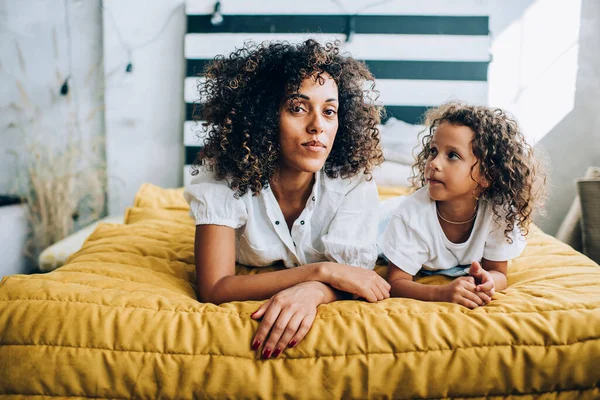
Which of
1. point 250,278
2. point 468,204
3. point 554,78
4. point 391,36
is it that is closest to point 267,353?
point 250,278

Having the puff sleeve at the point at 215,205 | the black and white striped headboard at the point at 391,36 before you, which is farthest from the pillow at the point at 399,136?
the puff sleeve at the point at 215,205

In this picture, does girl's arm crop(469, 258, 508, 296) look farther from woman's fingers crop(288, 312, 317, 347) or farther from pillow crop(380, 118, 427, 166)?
pillow crop(380, 118, 427, 166)

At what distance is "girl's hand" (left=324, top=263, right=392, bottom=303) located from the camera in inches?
39.5

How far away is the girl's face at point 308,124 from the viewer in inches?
44.5

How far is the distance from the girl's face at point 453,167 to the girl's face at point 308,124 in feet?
0.94

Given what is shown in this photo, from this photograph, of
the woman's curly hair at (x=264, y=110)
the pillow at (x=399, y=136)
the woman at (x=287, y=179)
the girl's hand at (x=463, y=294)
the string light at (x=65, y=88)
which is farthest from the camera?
the string light at (x=65, y=88)

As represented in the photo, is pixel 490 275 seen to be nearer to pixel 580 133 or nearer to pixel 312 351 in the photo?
pixel 312 351

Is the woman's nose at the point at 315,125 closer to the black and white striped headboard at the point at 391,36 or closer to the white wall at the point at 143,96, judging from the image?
the black and white striped headboard at the point at 391,36

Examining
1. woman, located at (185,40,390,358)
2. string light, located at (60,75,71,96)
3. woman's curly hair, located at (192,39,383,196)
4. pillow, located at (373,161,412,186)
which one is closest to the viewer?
woman, located at (185,40,390,358)

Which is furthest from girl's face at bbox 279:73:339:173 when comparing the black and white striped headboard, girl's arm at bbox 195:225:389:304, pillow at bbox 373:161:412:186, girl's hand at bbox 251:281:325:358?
the black and white striped headboard

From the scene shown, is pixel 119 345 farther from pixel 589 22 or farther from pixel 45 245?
pixel 589 22

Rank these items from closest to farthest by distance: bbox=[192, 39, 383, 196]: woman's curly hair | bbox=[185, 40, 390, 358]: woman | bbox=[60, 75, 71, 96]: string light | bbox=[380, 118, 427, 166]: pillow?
1. bbox=[185, 40, 390, 358]: woman
2. bbox=[192, 39, 383, 196]: woman's curly hair
3. bbox=[380, 118, 427, 166]: pillow
4. bbox=[60, 75, 71, 96]: string light

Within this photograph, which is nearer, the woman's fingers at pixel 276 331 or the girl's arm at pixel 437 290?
the woman's fingers at pixel 276 331

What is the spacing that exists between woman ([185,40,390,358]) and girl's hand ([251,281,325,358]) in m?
0.08
